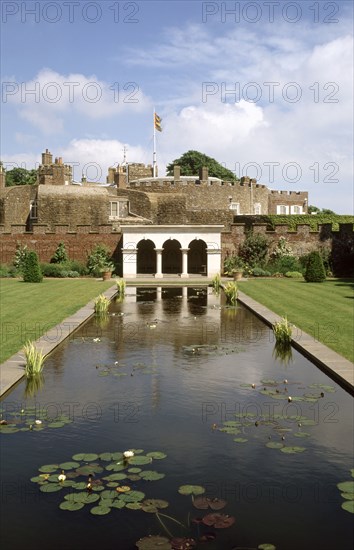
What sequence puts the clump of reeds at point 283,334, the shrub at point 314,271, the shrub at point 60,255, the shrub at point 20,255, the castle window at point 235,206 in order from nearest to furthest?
1. the clump of reeds at point 283,334
2. the shrub at point 314,271
3. the shrub at point 20,255
4. the shrub at point 60,255
5. the castle window at point 235,206

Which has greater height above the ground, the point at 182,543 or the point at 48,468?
the point at 48,468

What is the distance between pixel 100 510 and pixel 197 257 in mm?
36512

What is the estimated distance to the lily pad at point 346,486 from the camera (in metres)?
6.20

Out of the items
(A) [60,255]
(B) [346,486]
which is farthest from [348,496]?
(A) [60,255]

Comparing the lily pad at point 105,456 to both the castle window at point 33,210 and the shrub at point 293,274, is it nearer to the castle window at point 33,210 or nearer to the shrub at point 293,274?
the shrub at point 293,274

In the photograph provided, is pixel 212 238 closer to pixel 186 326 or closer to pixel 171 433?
pixel 186 326

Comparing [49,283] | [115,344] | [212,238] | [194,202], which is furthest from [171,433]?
[194,202]

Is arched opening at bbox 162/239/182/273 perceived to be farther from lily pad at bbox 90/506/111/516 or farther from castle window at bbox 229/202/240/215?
lily pad at bbox 90/506/111/516

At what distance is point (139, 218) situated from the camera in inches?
1861

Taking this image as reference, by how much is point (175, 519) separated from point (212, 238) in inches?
1289

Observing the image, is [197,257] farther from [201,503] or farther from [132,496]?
[201,503]

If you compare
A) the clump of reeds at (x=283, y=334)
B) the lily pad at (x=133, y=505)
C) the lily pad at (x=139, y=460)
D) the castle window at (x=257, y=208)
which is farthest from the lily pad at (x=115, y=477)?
the castle window at (x=257, y=208)

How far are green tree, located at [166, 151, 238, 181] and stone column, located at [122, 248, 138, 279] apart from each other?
137ft

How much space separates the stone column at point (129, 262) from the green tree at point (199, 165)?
137 ft
